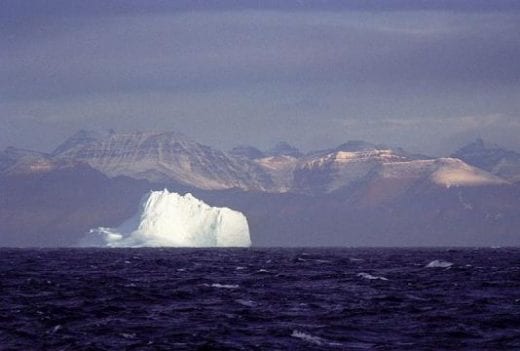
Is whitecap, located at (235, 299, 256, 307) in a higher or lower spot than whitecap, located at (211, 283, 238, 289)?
lower

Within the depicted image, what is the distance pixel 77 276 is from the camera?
9462 centimetres

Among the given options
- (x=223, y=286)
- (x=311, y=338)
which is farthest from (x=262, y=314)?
(x=223, y=286)

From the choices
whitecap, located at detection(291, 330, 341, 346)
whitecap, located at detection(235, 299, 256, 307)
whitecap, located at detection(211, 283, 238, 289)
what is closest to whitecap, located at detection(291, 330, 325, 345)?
whitecap, located at detection(291, 330, 341, 346)

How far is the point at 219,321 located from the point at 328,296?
16234mm

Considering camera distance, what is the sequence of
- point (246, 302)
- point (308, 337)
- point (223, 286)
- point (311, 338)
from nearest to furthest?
point (311, 338), point (308, 337), point (246, 302), point (223, 286)

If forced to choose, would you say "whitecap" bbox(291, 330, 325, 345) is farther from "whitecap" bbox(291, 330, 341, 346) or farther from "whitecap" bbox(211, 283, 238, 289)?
"whitecap" bbox(211, 283, 238, 289)

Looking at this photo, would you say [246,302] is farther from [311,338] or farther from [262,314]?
[311,338]

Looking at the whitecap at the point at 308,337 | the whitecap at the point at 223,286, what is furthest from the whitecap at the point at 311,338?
the whitecap at the point at 223,286

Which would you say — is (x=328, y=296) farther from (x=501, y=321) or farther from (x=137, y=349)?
(x=137, y=349)

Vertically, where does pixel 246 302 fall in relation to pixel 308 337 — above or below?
above

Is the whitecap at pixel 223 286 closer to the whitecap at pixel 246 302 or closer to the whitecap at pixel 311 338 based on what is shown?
the whitecap at pixel 246 302

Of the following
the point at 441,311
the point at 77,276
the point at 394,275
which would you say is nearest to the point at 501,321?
the point at 441,311

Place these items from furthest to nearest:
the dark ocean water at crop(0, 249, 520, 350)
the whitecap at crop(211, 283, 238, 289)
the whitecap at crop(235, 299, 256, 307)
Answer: the whitecap at crop(211, 283, 238, 289) → the whitecap at crop(235, 299, 256, 307) → the dark ocean water at crop(0, 249, 520, 350)

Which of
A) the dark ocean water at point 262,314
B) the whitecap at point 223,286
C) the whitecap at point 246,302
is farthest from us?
the whitecap at point 223,286
